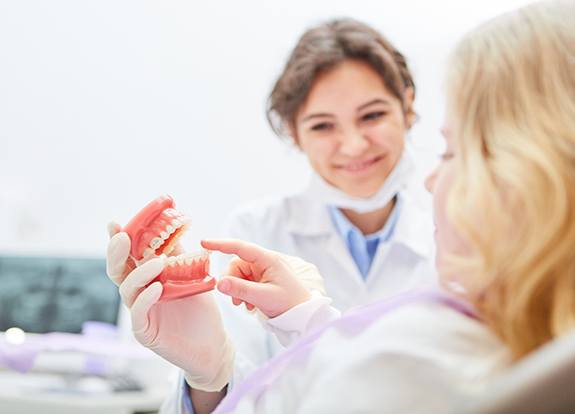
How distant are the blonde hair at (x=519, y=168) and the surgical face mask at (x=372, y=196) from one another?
1.20 meters

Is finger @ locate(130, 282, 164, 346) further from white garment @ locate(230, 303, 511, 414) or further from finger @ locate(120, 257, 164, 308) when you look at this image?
white garment @ locate(230, 303, 511, 414)

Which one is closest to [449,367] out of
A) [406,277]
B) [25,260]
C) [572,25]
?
[572,25]

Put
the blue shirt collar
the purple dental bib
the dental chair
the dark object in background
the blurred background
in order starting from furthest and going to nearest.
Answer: the blurred background < the dark object in background < the blue shirt collar < the purple dental bib < the dental chair

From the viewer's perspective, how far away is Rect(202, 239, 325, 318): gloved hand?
1280 millimetres

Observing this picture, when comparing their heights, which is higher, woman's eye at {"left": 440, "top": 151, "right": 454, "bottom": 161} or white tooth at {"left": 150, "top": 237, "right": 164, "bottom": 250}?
woman's eye at {"left": 440, "top": 151, "right": 454, "bottom": 161}

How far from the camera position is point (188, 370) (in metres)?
1.30

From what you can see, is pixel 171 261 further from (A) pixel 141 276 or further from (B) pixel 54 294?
(B) pixel 54 294

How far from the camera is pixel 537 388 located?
1.72ft

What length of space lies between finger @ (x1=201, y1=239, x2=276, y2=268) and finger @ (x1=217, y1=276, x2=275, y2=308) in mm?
49

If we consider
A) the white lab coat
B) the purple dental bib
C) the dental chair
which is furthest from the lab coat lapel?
the dental chair

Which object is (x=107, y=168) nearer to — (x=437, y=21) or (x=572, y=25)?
(x=437, y=21)

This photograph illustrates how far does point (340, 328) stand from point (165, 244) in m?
0.45

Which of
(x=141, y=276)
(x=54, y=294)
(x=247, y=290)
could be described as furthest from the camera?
A: (x=54, y=294)

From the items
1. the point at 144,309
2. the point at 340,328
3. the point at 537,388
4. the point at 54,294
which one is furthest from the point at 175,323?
the point at 54,294
